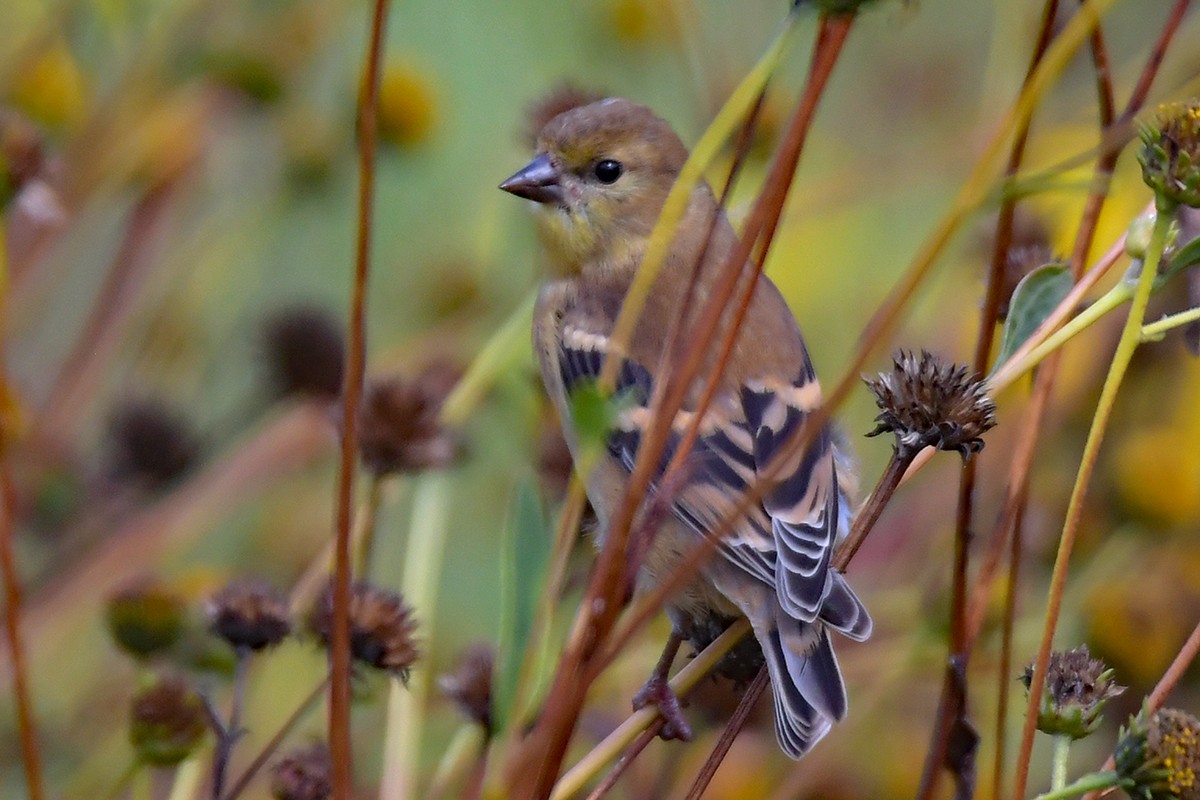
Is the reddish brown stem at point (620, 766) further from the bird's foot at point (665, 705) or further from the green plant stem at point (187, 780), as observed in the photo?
the green plant stem at point (187, 780)

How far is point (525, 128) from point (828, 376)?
36.7 inches

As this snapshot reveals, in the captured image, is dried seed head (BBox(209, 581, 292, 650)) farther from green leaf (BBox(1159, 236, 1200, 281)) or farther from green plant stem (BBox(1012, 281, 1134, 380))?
green leaf (BBox(1159, 236, 1200, 281))

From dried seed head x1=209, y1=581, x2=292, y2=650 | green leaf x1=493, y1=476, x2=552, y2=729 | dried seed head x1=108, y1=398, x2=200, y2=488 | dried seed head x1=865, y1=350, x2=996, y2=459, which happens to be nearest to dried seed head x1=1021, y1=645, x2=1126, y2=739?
dried seed head x1=865, y1=350, x2=996, y2=459

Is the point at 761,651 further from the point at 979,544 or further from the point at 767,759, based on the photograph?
the point at 979,544

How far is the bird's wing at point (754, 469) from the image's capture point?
1.90 meters

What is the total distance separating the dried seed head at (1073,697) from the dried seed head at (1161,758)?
0.04 meters

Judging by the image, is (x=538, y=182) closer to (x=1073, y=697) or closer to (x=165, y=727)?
(x=165, y=727)

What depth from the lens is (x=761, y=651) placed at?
2.05 meters

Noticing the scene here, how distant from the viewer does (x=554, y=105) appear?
2561mm

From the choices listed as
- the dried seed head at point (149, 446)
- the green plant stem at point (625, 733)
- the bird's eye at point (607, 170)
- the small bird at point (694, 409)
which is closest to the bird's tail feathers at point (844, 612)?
the small bird at point (694, 409)

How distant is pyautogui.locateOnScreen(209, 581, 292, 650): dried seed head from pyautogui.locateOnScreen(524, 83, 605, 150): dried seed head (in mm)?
1169

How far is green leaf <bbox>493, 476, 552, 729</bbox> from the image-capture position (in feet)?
3.96

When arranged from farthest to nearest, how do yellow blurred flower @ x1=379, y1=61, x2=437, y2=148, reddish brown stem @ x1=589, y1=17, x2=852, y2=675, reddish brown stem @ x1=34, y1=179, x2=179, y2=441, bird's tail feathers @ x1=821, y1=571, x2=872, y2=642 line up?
yellow blurred flower @ x1=379, y1=61, x2=437, y2=148 < reddish brown stem @ x1=34, y1=179, x2=179, y2=441 < bird's tail feathers @ x1=821, y1=571, x2=872, y2=642 < reddish brown stem @ x1=589, y1=17, x2=852, y2=675

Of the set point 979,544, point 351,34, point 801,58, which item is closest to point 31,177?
point 979,544
